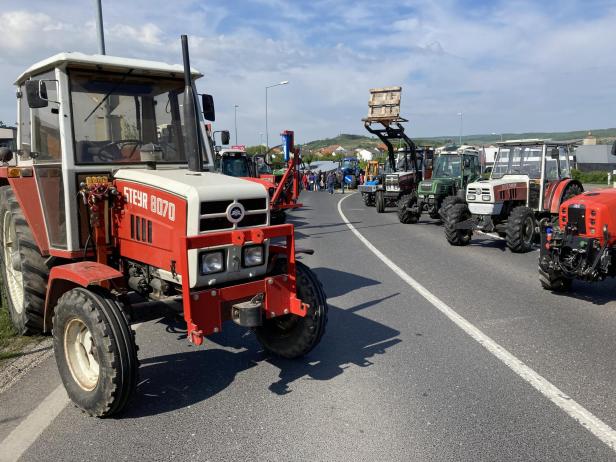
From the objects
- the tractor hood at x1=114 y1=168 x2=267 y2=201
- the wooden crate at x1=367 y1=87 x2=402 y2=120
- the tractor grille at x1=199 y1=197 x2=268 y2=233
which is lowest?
the tractor grille at x1=199 y1=197 x2=268 y2=233

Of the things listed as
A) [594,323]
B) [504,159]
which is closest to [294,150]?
[504,159]

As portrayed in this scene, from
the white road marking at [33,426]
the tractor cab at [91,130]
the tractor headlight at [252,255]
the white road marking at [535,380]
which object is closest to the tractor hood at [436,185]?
the white road marking at [535,380]

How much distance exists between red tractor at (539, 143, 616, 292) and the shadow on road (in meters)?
2.83

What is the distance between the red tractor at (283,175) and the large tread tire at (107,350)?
835 cm

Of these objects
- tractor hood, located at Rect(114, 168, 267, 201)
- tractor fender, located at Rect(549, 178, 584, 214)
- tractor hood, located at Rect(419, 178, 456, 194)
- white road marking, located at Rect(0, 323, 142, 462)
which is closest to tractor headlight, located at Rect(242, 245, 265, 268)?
tractor hood, located at Rect(114, 168, 267, 201)

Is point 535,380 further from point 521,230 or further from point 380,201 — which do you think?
point 380,201

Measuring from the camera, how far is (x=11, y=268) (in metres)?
6.12

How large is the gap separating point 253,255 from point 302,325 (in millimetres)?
912

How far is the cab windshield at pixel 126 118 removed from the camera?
15.4 ft

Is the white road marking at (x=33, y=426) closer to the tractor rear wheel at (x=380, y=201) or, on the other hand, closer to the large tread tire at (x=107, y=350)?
the large tread tire at (x=107, y=350)

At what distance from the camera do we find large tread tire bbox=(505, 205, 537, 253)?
1110 cm

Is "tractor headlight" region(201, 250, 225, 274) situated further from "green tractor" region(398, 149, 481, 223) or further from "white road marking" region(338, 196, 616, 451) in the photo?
"green tractor" region(398, 149, 481, 223)

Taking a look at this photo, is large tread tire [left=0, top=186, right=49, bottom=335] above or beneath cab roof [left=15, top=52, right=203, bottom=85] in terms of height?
beneath

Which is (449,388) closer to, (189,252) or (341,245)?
(189,252)
